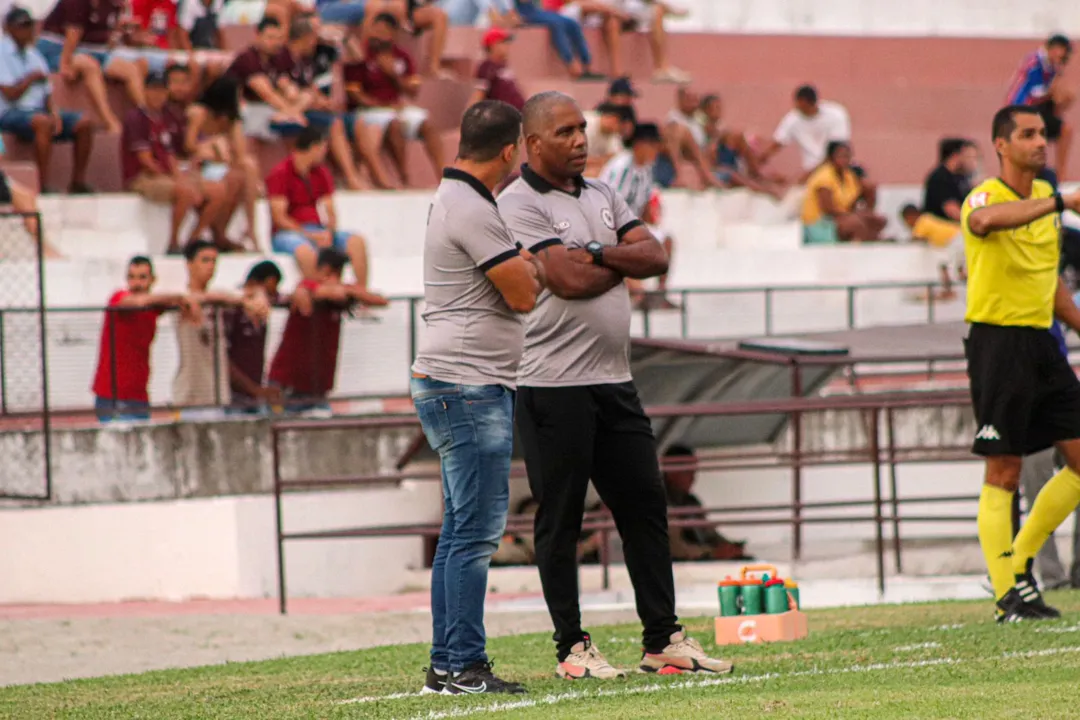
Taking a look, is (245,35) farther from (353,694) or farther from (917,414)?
(353,694)

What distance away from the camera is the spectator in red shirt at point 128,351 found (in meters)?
→ 14.3

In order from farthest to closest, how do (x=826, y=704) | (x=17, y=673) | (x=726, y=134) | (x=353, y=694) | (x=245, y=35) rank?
(x=726, y=134), (x=245, y=35), (x=17, y=673), (x=353, y=694), (x=826, y=704)

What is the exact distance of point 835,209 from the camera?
23484 mm

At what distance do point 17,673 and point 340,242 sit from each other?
7847mm

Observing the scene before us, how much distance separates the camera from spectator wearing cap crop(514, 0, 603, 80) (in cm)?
2414

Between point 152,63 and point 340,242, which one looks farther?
point 152,63

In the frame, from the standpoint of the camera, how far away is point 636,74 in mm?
25297

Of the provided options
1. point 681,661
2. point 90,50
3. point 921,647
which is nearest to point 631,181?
point 90,50

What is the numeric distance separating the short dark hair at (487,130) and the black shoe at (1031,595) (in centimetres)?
332

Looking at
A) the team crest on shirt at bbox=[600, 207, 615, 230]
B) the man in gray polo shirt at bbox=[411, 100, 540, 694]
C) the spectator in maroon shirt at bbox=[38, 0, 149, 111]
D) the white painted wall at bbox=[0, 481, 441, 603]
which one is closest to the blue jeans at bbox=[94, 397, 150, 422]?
the white painted wall at bbox=[0, 481, 441, 603]

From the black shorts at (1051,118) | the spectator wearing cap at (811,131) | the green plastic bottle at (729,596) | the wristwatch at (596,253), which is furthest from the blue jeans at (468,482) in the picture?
the black shorts at (1051,118)

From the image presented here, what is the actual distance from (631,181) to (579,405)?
8.40 m

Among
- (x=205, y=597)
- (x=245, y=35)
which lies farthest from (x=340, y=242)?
(x=245, y=35)

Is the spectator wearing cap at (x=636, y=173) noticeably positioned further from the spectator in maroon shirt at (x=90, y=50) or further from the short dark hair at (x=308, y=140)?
the spectator in maroon shirt at (x=90, y=50)
